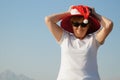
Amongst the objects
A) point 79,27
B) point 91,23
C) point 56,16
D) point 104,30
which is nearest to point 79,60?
point 79,27

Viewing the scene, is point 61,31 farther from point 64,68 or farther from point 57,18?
point 64,68

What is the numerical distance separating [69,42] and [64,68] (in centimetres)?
50

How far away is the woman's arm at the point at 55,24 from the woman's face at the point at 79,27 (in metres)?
0.27

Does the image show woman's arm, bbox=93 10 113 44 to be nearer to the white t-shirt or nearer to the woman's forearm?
the white t-shirt

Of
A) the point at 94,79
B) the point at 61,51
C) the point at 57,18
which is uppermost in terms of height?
the point at 57,18

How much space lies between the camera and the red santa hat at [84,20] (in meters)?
5.74

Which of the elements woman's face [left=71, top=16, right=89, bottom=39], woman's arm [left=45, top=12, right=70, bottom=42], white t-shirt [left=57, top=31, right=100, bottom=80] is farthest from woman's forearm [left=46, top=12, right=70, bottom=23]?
white t-shirt [left=57, top=31, right=100, bottom=80]

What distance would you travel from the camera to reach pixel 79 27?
5.70 metres

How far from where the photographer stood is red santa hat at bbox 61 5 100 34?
574 cm

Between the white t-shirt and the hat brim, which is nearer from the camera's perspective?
the white t-shirt

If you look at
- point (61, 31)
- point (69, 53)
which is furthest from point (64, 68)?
point (61, 31)

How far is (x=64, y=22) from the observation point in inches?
242

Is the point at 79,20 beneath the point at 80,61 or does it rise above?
above

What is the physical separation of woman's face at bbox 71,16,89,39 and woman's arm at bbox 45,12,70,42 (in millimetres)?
270
